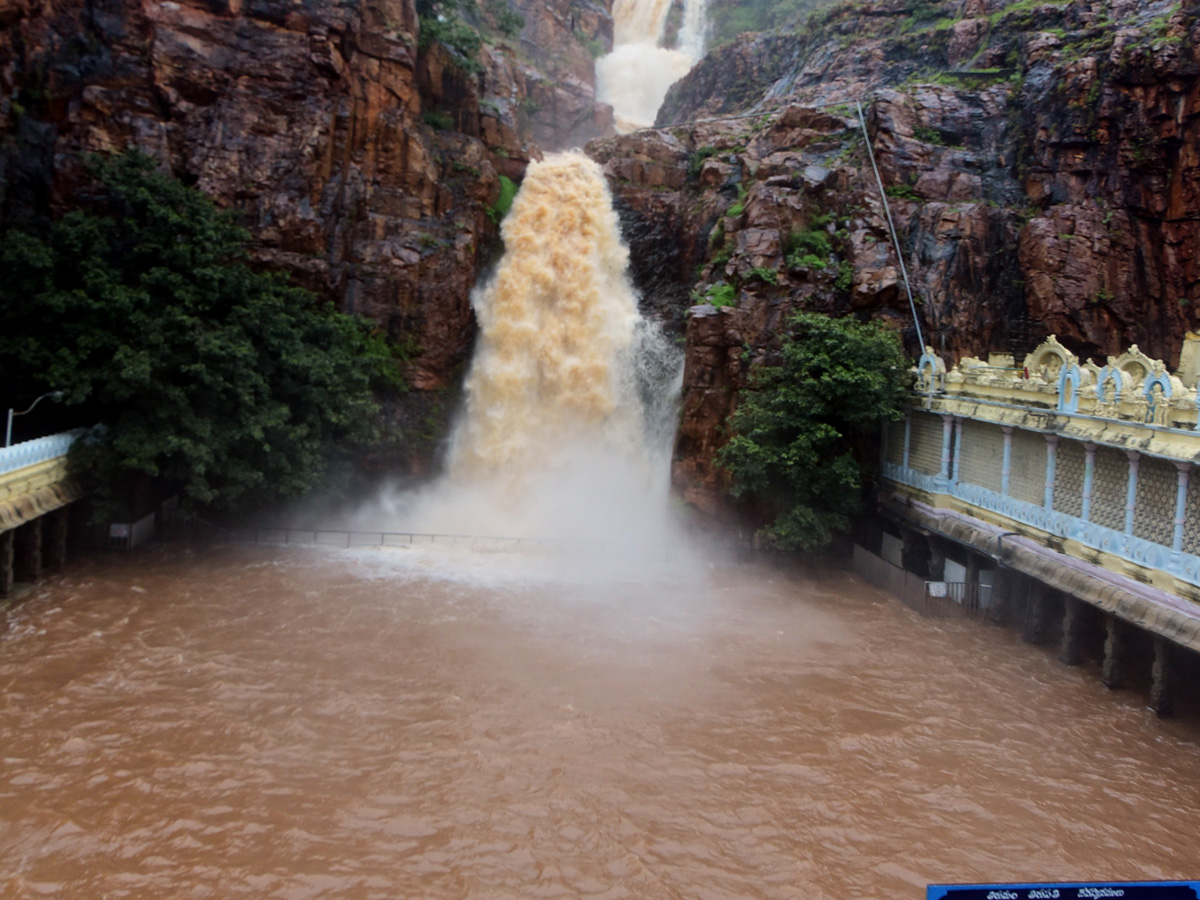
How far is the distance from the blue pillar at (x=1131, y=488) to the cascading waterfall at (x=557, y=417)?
1294cm

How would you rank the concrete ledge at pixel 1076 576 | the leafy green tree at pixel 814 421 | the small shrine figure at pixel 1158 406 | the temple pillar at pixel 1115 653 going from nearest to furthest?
1. the concrete ledge at pixel 1076 576
2. the small shrine figure at pixel 1158 406
3. the temple pillar at pixel 1115 653
4. the leafy green tree at pixel 814 421

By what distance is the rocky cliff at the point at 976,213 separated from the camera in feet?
81.4

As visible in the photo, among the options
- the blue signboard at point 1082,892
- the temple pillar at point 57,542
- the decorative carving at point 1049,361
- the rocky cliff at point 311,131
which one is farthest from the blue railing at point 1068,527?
the temple pillar at point 57,542

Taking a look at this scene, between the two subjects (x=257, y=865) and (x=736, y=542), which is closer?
(x=257, y=865)

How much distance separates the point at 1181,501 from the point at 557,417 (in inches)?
677

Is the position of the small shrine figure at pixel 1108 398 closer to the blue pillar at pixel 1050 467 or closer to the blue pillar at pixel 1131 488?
the blue pillar at pixel 1131 488

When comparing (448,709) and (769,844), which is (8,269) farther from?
(769,844)

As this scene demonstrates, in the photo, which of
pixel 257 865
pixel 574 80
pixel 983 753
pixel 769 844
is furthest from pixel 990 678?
pixel 574 80

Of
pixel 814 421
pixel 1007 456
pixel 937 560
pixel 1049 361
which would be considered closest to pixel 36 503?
pixel 814 421

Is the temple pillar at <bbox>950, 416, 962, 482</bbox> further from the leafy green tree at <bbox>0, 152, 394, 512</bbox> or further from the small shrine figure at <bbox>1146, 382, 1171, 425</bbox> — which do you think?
the leafy green tree at <bbox>0, 152, 394, 512</bbox>

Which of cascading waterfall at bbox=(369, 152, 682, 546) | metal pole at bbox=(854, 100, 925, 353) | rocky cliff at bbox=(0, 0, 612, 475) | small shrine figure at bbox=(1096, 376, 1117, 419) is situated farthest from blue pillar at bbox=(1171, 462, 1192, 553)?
rocky cliff at bbox=(0, 0, 612, 475)

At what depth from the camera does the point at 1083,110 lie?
26.6 m

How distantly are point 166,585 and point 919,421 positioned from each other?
1978 cm

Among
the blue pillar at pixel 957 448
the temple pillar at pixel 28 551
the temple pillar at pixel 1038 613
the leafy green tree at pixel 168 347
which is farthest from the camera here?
the blue pillar at pixel 957 448
